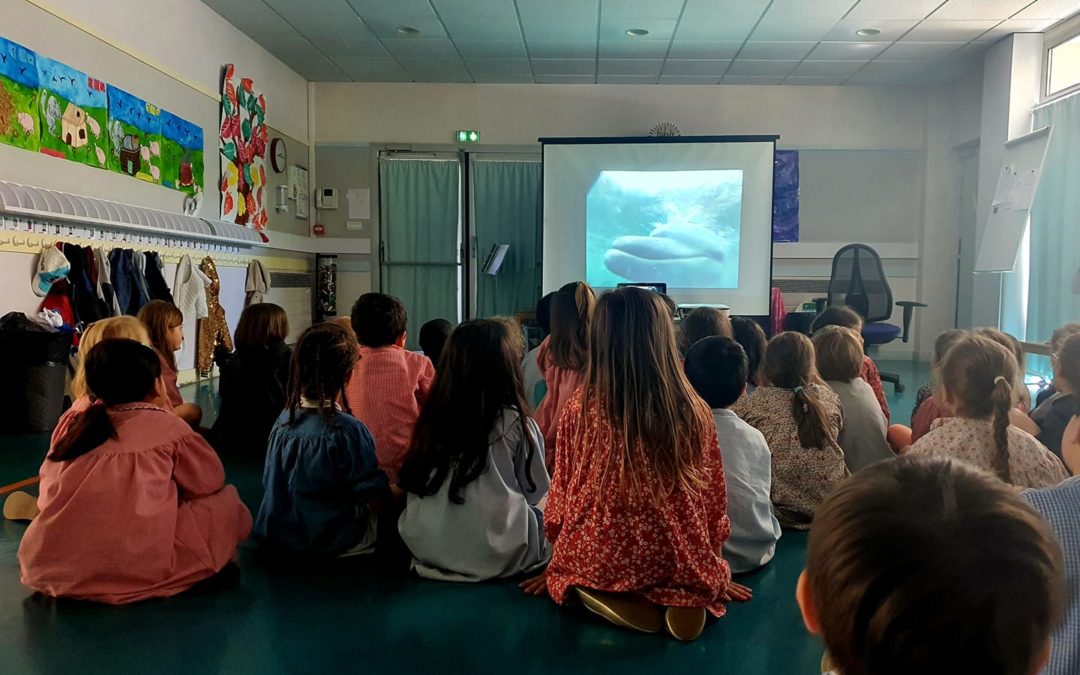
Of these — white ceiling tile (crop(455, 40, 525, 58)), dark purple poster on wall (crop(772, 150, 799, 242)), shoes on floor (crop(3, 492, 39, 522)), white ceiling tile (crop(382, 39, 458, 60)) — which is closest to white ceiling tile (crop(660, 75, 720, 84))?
dark purple poster on wall (crop(772, 150, 799, 242))

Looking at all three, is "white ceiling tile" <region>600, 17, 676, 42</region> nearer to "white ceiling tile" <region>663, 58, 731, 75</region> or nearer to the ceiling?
the ceiling

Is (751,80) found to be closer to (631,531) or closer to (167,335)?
(167,335)

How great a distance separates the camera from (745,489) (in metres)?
2.20

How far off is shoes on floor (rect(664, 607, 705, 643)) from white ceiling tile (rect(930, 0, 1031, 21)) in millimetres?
5234

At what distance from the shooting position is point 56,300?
165 inches

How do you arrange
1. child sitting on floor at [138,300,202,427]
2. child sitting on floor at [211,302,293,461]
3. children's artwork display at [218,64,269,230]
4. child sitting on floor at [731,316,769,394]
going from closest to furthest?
child sitting on floor at [731,316,769,394] → child sitting on floor at [138,300,202,427] → child sitting on floor at [211,302,293,461] → children's artwork display at [218,64,269,230]

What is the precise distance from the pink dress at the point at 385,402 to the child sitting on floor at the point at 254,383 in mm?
742

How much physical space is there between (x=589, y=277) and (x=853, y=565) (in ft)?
22.4

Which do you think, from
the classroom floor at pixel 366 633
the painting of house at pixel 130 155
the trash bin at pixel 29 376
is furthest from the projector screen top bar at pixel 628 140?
the classroom floor at pixel 366 633

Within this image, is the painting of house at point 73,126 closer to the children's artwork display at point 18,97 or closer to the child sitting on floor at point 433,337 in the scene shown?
the children's artwork display at point 18,97

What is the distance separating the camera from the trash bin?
12.6ft

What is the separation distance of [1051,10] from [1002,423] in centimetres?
501

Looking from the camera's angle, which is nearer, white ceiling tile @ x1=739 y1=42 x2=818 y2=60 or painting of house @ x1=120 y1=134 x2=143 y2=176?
painting of house @ x1=120 y1=134 x2=143 y2=176

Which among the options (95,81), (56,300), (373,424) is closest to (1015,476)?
(373,424)
